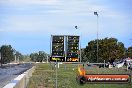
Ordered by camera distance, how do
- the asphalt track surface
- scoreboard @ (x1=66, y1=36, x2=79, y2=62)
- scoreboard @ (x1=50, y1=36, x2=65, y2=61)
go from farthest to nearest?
1. the asphalt track surface
2. scoreboard @ (x1=66, y1=36, x2=79, y2=62)
3. scoreboard @ (x1=50, y1=36, x2=65, y2=61)

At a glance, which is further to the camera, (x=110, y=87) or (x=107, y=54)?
(x=107, y=54)

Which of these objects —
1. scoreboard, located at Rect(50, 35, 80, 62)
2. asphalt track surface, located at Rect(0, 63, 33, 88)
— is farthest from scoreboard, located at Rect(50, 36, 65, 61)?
asphalt track surface, located at Rect(0, 63, 33, 88)

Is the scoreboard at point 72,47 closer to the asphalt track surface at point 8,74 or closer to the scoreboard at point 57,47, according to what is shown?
the scoreboard at point 57,47

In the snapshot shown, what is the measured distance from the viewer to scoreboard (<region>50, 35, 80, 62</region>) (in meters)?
23.1

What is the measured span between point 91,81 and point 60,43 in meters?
2.51

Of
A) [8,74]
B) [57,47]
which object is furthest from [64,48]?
[8,74]

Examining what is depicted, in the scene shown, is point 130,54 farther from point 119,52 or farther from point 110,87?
point 110,87

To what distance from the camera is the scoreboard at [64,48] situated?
23.1 m

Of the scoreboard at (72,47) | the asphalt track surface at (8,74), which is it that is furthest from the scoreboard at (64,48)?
the asphalt track surface at (8,74)

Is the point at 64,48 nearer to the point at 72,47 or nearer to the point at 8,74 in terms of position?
the point at 72,47

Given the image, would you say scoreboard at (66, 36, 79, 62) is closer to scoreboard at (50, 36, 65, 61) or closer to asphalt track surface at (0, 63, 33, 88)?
scoreboard at (50, 36, 65, 61)

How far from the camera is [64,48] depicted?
23438 mm

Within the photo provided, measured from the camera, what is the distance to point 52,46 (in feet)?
76.3

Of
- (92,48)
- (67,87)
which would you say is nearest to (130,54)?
(92,48)
